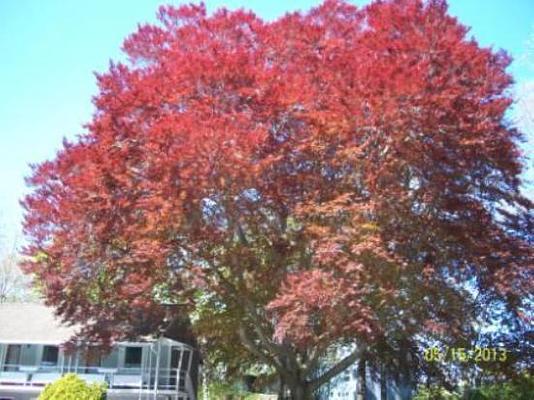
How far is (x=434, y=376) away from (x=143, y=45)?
1440cm

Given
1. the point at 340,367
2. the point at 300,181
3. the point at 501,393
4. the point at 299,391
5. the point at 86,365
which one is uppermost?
the point at 300,181

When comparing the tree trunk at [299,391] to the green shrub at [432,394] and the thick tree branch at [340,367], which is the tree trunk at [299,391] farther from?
the green shrub at [432,394]

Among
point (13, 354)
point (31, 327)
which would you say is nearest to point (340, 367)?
point (31, 327)

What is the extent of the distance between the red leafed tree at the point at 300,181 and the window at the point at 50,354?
40.6 feet

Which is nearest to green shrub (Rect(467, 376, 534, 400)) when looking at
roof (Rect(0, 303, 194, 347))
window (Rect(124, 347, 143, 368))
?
roof (Rect(0, 303, 194, 347))

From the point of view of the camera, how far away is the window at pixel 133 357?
29547 mm

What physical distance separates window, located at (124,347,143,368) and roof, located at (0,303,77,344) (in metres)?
2.91

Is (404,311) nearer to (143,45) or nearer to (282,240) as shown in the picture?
(282,240)

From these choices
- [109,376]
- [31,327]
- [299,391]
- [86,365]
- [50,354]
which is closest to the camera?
[299,391]

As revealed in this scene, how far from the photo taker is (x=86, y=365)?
94.0ft

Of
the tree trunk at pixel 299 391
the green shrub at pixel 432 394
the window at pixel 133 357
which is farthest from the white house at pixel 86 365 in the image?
the green shrub at pixel 432 394

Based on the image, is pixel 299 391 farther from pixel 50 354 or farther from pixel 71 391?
Result: pixel 50 354

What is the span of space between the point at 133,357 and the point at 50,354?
13.7 feet
